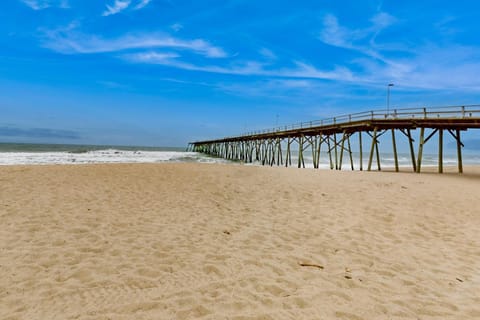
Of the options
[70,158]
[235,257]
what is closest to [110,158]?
[70,158]

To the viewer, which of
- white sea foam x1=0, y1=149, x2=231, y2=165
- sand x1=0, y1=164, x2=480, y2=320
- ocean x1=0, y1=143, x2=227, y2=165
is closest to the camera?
sand x1=0, y1=164, x2=480, y2=320

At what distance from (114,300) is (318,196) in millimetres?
7507

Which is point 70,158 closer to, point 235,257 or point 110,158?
point 110,158

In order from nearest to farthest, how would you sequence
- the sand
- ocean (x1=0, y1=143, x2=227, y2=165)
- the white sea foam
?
the sand, the white sea foam, ocean (x1=0, y1=143, x2=227, y2=165)

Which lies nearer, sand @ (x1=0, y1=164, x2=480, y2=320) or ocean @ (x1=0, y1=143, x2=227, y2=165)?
sand @ (x1=0, y1=164, x2=480, y2=320)

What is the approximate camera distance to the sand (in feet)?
10.5

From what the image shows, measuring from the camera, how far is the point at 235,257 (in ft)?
15.0

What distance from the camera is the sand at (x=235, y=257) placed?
319cm

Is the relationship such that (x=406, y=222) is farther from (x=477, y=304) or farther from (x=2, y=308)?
(x=2, y=308)

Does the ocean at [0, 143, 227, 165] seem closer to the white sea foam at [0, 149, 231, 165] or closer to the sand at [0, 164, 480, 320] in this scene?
the white sea foam at [0, 149, 231, 165]

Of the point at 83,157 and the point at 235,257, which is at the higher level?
the point at 83,157

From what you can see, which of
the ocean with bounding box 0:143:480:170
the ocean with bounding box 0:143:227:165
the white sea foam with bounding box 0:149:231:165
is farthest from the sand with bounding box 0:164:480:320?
the ocean with bounding box 0:143:480:170

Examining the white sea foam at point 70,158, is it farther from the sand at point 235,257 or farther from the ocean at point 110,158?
the sand at point 235,257

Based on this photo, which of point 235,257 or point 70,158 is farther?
point 70,158
